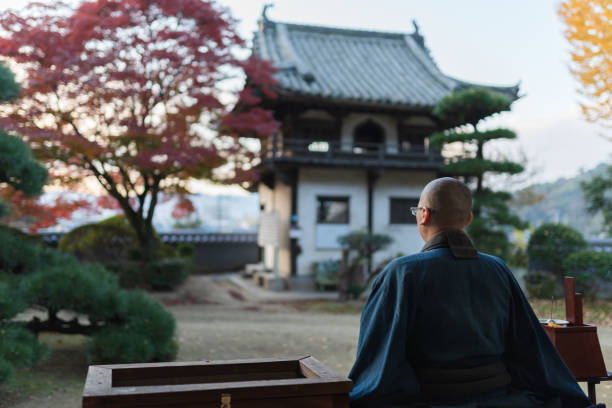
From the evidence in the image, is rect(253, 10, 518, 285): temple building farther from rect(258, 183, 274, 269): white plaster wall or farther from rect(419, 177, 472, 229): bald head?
rect(419, 177, 472, 229): bald head

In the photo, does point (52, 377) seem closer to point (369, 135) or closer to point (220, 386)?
point (220, 386)

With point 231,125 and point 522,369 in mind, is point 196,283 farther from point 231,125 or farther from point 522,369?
point 522,369

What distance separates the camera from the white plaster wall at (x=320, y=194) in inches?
559

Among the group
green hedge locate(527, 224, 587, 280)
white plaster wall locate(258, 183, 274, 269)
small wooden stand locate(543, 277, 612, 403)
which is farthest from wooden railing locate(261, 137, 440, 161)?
small wooden stand locate(543, 277, 612, 403)

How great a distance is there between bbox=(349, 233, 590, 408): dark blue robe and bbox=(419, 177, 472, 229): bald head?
0.38 ft

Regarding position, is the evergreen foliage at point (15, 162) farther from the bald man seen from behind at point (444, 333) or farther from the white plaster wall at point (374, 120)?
the white plaster wall at point (374, 120)

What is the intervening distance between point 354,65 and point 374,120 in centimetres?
228

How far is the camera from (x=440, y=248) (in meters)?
2.00

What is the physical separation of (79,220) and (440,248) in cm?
2607

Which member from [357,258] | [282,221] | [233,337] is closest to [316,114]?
[282,221]

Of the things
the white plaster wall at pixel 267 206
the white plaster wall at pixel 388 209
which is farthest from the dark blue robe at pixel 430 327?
the white plaster wall at pixel 267 206

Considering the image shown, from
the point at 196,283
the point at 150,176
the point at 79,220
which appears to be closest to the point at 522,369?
→ the point at 150,176

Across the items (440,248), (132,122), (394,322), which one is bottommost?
(394,322)

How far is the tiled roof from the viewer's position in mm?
13633
